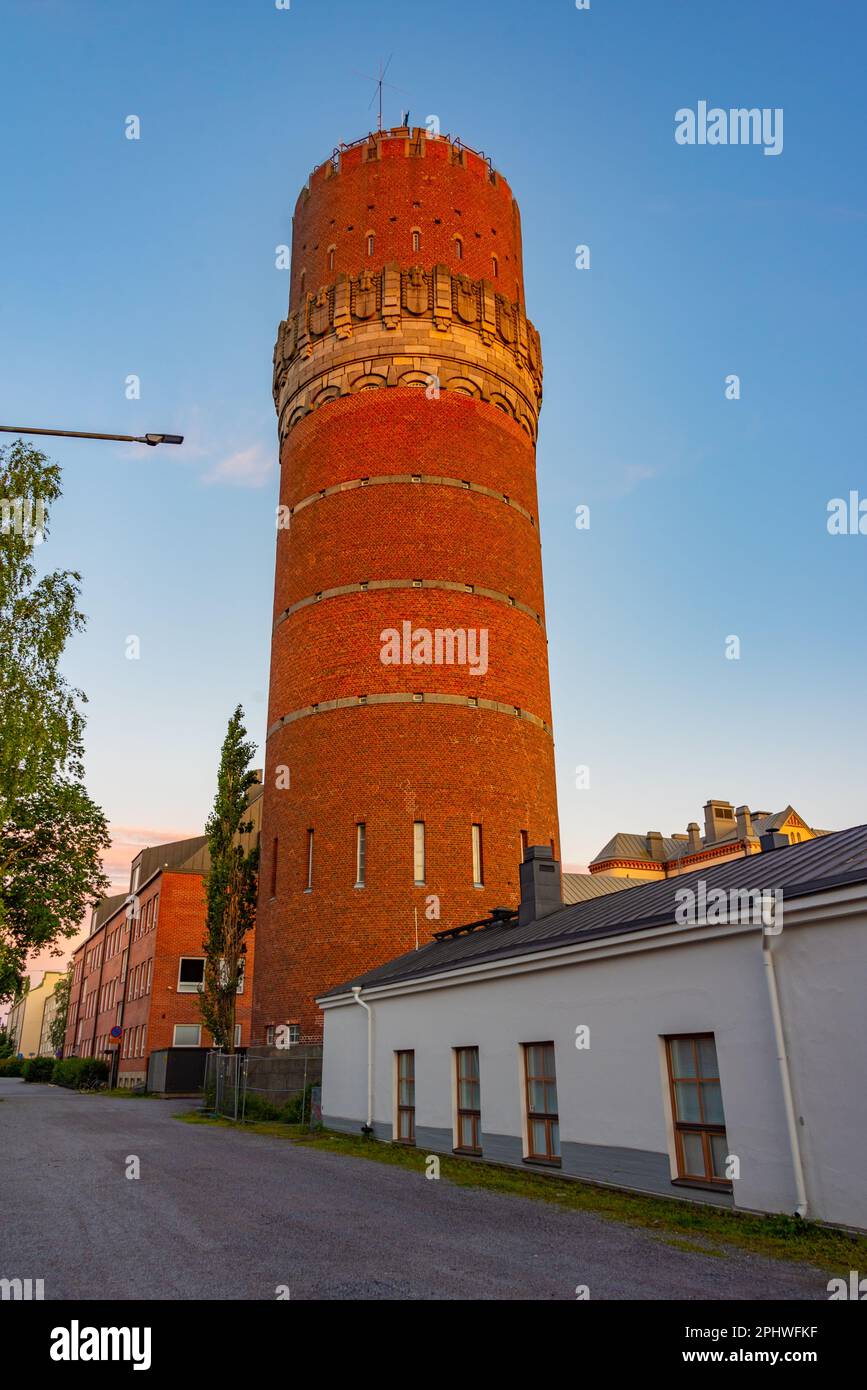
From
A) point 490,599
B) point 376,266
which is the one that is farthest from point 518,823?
A: point 376,266

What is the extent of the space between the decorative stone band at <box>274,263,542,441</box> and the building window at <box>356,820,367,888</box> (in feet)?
49.3

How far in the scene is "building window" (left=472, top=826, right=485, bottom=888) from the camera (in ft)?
90.1

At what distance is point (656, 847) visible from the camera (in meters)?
88.5

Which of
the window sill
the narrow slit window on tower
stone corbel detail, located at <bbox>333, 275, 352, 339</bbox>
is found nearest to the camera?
the window sill

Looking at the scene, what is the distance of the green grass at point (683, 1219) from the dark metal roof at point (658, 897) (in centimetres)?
315

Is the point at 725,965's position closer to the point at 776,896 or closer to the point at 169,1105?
the point at 776,896

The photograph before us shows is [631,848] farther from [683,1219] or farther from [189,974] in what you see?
[683,1219]

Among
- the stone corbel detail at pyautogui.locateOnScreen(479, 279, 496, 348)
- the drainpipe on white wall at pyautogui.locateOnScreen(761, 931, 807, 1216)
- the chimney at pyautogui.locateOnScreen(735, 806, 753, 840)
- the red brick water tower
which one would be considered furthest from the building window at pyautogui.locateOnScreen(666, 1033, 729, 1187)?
the chimney at pyautogui.locateOnScreen(735, 806, 753, 840)

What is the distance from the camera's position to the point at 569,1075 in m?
13.6

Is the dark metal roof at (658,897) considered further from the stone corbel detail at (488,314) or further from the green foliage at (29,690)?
the stone corbel detail at (488,314)

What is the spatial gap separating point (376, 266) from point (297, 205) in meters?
6.61

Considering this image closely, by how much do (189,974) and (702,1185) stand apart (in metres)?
44.0

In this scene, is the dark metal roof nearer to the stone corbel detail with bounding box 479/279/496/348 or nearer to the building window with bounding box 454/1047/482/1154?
the building window with bounding box 454/1047/482/1154

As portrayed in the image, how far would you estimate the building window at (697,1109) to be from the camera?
10.9 meters
